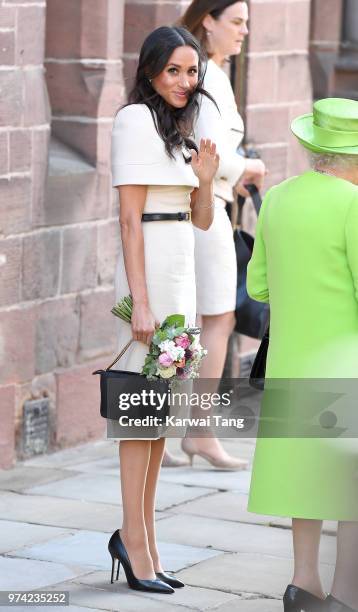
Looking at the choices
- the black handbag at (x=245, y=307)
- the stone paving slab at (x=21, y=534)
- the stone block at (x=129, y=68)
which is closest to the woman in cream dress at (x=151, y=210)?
the stone paving slab at (x=21, y=534)

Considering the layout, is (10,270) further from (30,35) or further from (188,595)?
(188,595)

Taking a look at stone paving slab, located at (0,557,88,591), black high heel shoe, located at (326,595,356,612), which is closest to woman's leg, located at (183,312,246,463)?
stone paving slab, located at (0,557,88,591)

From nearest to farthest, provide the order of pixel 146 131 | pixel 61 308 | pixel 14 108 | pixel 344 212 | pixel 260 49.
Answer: pixel 344 212 < pixel 146 131 < pixel 14 108 < pixel 61 308 < pixel 260 49

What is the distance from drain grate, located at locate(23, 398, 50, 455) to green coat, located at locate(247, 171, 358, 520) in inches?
101

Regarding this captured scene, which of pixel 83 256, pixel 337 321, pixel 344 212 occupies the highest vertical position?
pixel 344 212

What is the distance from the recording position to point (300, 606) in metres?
4.92

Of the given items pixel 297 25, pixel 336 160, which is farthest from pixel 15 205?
pixel 297 25

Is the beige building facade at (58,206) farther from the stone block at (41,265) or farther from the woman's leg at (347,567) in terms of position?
the woman's leg at (347,567)

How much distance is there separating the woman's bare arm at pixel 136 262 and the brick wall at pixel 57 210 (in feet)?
6.17

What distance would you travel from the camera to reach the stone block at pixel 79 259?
7648 millimetres

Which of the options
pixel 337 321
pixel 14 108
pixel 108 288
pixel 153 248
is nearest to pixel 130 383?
pixel 153 248

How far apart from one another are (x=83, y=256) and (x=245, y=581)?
264 centimetres

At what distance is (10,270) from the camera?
283 inches

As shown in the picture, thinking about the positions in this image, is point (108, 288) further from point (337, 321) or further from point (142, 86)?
point (337, 321)
